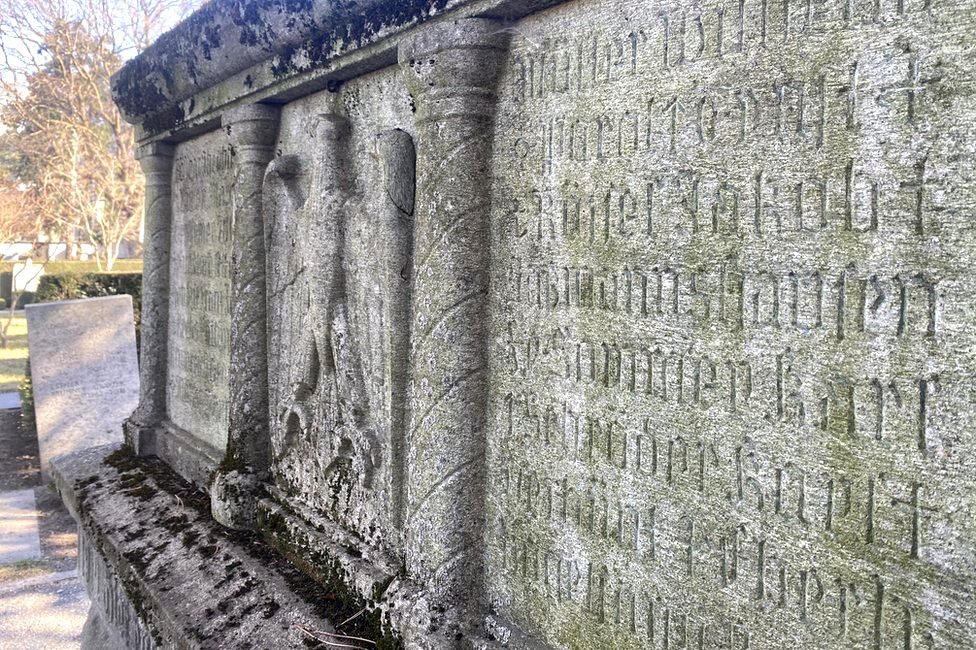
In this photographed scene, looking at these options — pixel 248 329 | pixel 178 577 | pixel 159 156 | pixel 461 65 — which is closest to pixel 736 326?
pixel 461 65

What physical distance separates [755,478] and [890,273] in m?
0.47

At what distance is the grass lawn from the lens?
13.6 meters

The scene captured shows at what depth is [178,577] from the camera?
3.01 meters

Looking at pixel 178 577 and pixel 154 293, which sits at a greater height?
pixel 154 293

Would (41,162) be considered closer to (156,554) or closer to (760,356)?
(156,554)

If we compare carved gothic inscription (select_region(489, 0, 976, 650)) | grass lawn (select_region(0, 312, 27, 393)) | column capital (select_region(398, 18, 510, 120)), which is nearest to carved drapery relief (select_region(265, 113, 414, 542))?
column capital (select_region(398, 18, 510, 120))

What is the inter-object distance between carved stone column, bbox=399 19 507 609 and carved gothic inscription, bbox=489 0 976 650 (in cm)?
6

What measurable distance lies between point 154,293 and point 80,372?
4.00 metres

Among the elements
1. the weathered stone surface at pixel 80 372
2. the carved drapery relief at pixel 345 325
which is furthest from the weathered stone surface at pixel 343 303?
the weathered stone surface at pixel 80 372

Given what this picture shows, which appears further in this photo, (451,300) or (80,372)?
(80,372)

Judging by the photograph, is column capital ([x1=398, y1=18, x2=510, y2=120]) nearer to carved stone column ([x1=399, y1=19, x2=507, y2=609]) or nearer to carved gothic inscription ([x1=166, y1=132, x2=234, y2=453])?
carved stone column ([x1=399, y1=19, x2=507, y2=609])

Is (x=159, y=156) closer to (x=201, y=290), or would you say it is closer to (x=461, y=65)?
(x=201, y=290)

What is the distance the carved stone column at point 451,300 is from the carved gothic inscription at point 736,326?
0.06 meters

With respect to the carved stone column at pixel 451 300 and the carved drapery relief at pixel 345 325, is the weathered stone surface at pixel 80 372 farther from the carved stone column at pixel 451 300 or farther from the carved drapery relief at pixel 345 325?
the carved stone column at pixel 451 300
